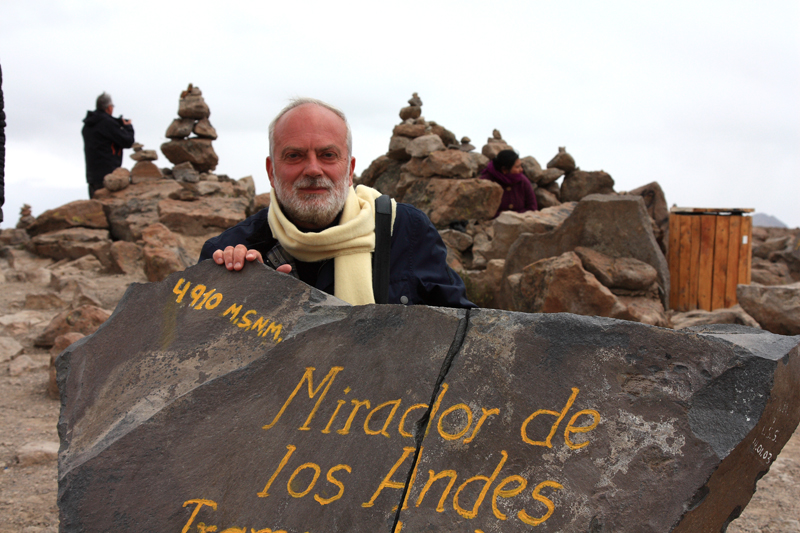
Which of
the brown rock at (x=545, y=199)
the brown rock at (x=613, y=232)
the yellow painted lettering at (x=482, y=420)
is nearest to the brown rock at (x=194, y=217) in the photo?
the brown rock at (x=545, y=199)

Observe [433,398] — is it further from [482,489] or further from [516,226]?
[516,226]

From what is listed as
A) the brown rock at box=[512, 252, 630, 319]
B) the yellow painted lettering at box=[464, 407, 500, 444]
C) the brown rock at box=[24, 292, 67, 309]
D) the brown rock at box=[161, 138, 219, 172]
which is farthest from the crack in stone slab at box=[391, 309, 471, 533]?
the brown rock at box=[161, 138, 219, 172]

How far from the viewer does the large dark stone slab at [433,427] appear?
1.47 metres

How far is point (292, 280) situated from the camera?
2.14 meters

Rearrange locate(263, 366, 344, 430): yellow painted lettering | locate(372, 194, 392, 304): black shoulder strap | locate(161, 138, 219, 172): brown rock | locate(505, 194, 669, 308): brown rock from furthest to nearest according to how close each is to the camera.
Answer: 1. locate(161, 138, 219, 172): brown rock
2. locate(505, 194, 669, 308): brown rock
3. locate(372, 194, 392, 304): black shoulder strap
4. locate(263, 366, 344, 430): yellow painted lettering

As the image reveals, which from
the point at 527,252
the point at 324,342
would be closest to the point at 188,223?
the point at 527,252

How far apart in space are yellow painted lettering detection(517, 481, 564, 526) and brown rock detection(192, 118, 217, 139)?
10.1 metres

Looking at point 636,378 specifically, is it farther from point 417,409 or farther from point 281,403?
point 281,403

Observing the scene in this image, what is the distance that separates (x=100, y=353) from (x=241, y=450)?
80 centimetres

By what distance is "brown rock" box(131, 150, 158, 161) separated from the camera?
10289mm

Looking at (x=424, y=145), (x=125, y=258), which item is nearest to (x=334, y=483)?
(x=125, y=258)

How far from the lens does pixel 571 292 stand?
4996 mm

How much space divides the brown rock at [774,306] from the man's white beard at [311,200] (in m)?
4.05

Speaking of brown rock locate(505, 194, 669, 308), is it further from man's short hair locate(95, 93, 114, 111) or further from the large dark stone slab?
man's short hair locate(95, 93, 114, 111)
